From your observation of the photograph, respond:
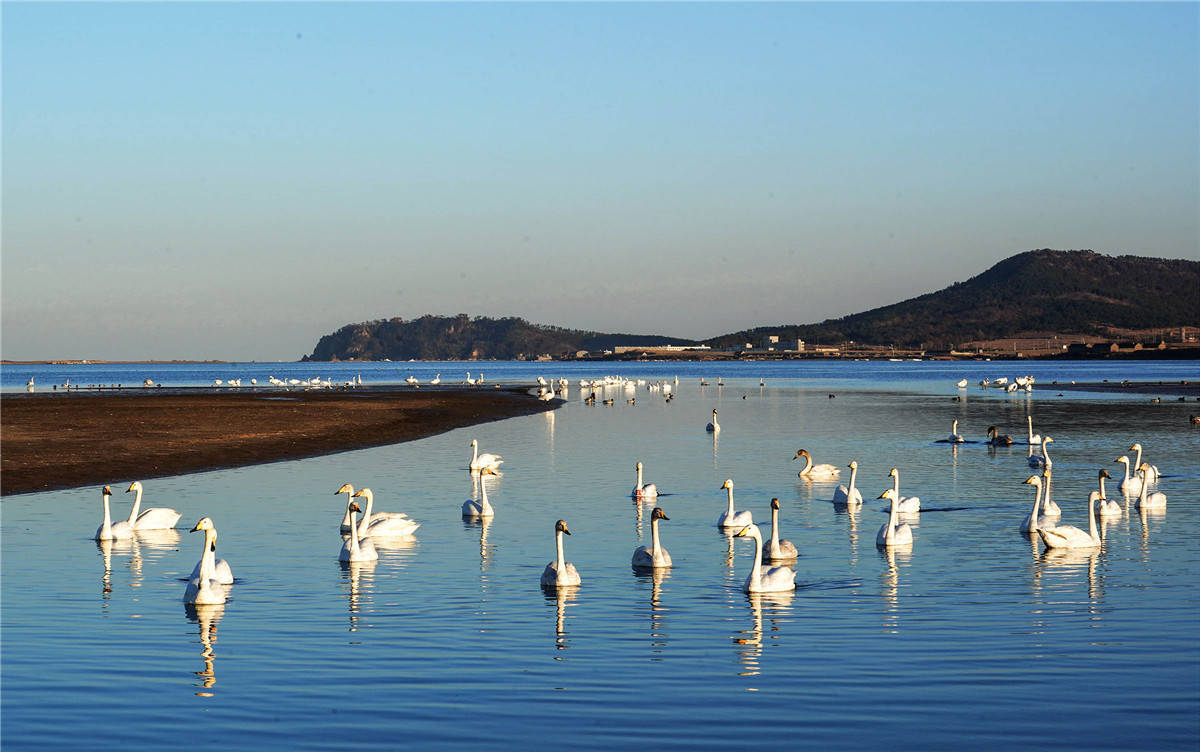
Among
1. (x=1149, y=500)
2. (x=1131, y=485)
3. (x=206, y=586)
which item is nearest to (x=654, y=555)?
(x=206, y=586)

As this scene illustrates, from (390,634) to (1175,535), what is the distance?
14.4 meters

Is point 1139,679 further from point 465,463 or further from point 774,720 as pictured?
point 465,463

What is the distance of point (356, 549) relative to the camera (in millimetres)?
19875

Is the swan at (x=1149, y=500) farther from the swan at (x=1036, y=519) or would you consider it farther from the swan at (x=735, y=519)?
the swan at (x=735, y=519)

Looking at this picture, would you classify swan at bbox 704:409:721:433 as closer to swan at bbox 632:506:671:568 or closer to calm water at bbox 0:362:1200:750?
calm water at bbox 0:362:1200:750

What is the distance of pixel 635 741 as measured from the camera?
10.7 metres

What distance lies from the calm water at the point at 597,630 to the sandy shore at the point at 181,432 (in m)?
4.63

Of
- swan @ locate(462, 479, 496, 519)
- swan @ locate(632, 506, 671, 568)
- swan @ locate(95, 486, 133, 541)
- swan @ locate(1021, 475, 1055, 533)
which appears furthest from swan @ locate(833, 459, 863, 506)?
swan @ locate(95, 486, 133, 541)

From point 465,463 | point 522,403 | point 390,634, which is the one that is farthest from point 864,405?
point 390,634

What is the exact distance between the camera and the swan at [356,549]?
64.8 feet

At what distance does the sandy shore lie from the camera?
33.6 meters

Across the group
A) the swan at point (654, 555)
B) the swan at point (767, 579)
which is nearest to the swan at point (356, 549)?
the swan at point (654, 555)

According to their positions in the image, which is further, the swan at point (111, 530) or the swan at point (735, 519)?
the swan at point (735, 519)

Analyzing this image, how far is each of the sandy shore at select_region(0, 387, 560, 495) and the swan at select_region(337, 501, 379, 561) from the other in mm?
12053
